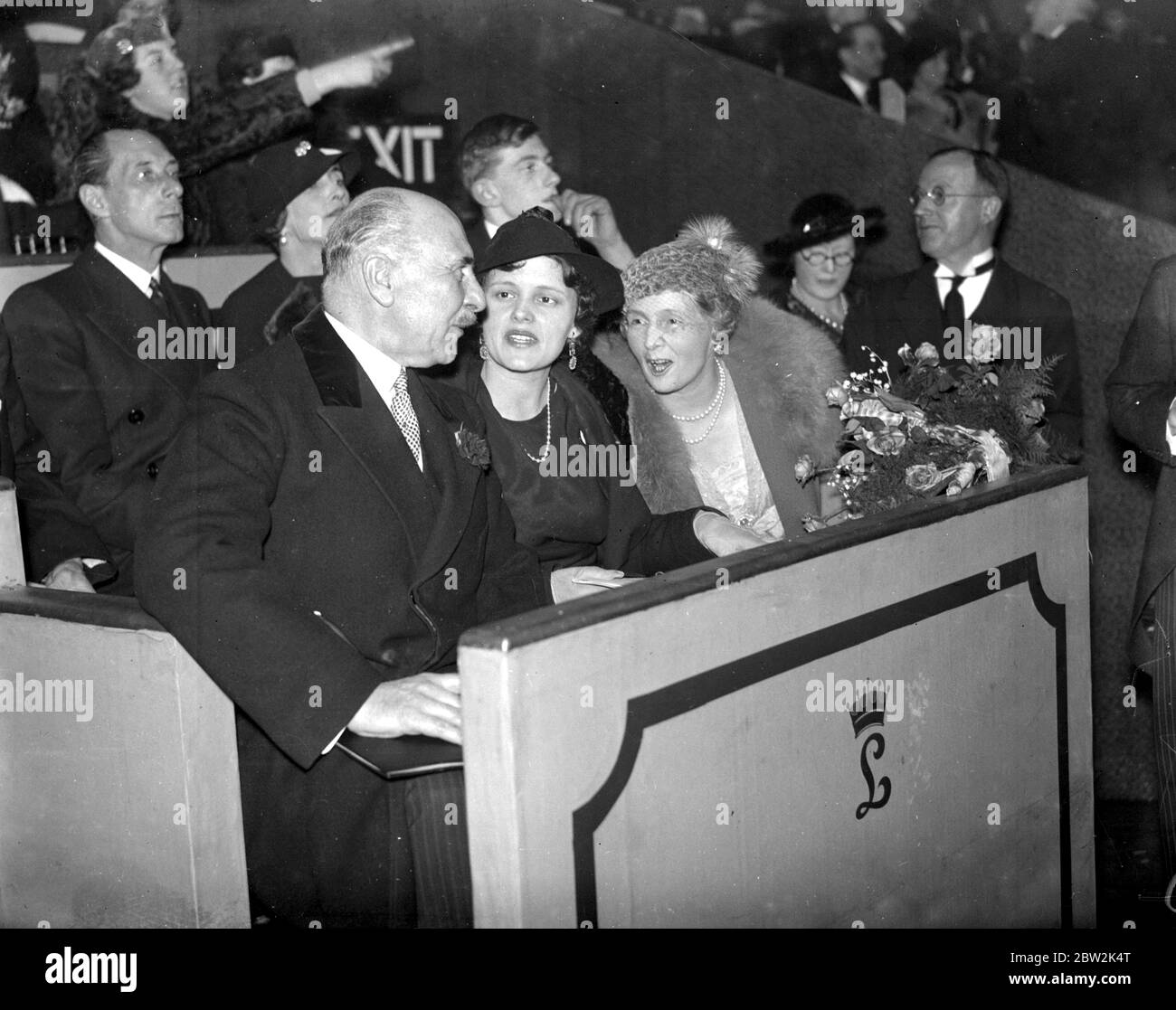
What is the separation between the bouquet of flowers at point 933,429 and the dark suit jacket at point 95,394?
1.60m

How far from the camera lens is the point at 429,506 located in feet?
8.30

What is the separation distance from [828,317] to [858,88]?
1009 mm

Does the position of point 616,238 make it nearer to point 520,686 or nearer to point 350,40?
point 350,40

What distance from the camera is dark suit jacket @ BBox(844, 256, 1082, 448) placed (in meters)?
4.24

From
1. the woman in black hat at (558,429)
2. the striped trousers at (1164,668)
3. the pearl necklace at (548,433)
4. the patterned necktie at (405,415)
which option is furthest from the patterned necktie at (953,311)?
the patterned necktie at (405,415)

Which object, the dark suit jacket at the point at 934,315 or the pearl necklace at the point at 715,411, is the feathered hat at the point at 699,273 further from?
the dark suit jacket at the point at 934,315

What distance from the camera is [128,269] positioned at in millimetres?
3549

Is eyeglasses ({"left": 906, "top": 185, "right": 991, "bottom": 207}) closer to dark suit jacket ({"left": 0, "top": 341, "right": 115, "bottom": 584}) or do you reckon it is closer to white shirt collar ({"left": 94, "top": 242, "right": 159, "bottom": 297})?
white shirt collar ({"left": 94, "top": 242, "right": 159, "bottom": 297})

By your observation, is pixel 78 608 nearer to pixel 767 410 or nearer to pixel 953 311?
pixel 767 410

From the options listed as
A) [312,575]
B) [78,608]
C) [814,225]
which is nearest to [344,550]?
[312,575]

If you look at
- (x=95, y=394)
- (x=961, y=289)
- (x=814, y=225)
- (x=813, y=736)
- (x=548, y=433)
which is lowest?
(x=813, y=736)

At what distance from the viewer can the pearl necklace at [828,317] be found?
4.35 m

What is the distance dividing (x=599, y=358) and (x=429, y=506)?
970 mm

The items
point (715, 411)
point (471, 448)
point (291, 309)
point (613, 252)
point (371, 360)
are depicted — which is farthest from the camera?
point (613, 252)
